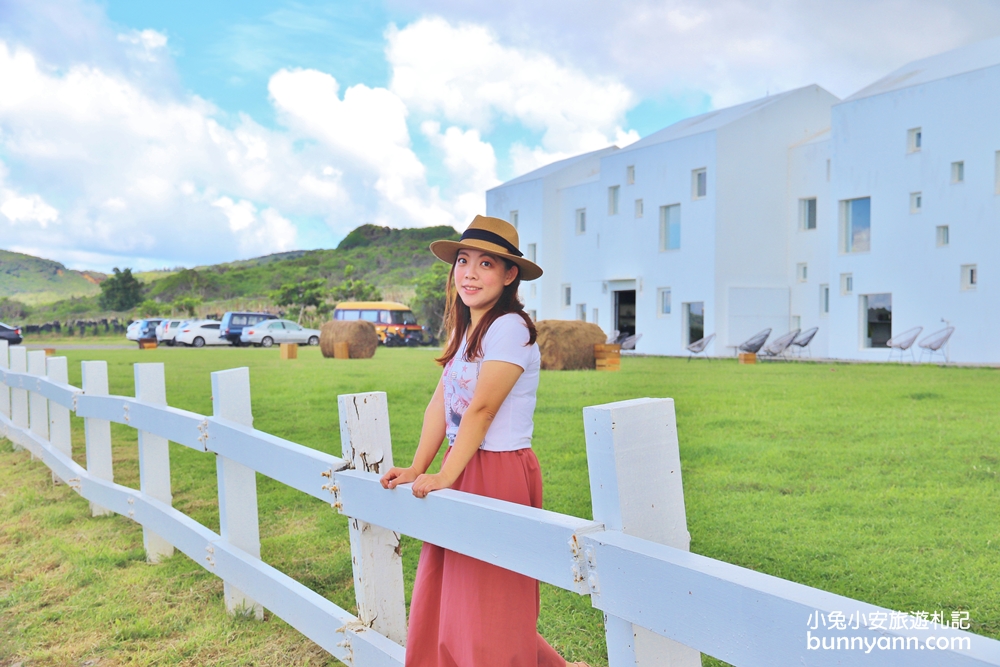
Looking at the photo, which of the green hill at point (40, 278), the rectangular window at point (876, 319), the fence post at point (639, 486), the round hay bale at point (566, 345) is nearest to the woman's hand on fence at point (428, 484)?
the fence post at point (639, 486)

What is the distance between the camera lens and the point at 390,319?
3962 cm

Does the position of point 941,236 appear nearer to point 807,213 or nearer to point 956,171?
point 956,171

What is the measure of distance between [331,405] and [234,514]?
7.62m

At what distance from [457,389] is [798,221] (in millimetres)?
27309

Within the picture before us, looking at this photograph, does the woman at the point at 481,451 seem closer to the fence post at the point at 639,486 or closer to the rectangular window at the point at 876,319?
the fence post at the point at 639,486

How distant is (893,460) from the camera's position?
6711mm

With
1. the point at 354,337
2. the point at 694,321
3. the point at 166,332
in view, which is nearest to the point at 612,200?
the point at 694,321

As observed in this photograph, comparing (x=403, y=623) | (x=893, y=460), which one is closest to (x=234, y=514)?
(x=403, y=623)

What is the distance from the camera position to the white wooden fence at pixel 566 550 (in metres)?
1.26

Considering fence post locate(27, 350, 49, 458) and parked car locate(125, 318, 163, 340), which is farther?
parked car locate(125, 318, 163, 340)

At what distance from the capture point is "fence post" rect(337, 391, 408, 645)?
2562 mm

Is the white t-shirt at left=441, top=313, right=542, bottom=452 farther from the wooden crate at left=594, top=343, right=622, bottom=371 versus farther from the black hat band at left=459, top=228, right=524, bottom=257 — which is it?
the wooden crate at left=594, top=343, right=622, bottom=371

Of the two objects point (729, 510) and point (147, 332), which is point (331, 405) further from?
point (147, 332)

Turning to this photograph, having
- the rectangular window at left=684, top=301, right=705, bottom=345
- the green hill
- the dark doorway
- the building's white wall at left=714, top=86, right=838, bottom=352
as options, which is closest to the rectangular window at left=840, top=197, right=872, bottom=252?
the building's white wall at left=714, top=86, right=838, bottom=352
